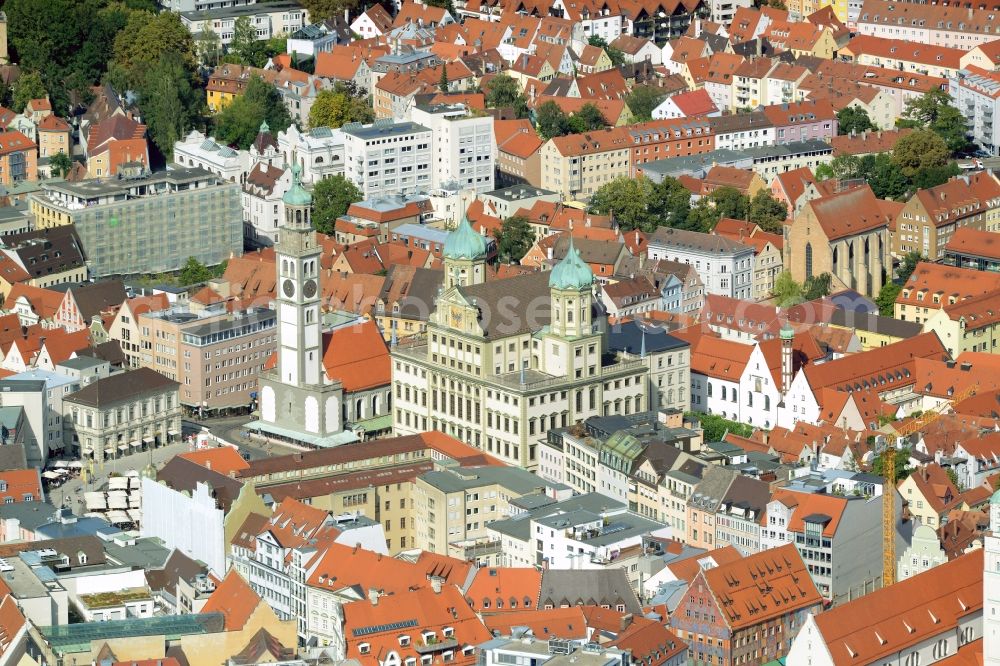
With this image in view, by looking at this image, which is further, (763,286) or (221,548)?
(763,286)

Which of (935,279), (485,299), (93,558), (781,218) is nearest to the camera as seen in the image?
(93,558)

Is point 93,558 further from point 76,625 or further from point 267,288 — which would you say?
point 267,288

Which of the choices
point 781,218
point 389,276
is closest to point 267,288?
point 389,276

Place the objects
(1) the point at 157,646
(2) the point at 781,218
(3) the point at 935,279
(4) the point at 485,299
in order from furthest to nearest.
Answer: (2) the point at 781,218 → (3) the point at 935,279 → (4) the point at 485,299 → (1) the point at 157,646

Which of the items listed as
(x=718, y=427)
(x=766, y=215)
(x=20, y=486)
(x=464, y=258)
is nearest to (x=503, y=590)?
(x=20, y=486)

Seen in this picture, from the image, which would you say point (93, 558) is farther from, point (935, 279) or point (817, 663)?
point (935, 279)

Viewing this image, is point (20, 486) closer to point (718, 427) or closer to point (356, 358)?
point (356, 358)
